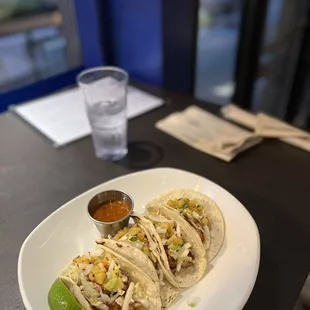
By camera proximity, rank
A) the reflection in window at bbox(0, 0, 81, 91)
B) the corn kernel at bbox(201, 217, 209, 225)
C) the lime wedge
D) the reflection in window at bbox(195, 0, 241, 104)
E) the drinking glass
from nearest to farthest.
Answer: the lime wedge < the corn kernel at bbox(201, 217, 209, 225) < the drinking glass < the reflection in window at bbox(0, 0, 81, 91) < the reflection in window at bbox(195, 0, 241, 104)

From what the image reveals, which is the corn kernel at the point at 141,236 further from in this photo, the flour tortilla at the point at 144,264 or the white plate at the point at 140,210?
the white plate at the point at 140,210

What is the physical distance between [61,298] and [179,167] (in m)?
0.62

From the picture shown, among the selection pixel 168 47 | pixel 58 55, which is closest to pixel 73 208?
pixel 168 47

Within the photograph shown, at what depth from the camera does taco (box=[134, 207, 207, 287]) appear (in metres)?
0.87

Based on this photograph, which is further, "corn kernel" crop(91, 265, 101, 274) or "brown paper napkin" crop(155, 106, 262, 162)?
"brown paper napkin" crop(155, 106, 262, 162)

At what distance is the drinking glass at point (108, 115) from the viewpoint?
1.29 meters

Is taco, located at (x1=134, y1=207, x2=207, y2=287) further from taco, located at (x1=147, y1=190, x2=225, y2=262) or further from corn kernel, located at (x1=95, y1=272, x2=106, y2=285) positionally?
corn kernel, located at (x1=95, y1=272, x2=106, y2=285)

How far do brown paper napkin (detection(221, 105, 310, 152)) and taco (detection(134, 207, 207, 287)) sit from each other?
0.59 meters

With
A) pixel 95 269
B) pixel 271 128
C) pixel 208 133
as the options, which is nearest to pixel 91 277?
pixel 95 269

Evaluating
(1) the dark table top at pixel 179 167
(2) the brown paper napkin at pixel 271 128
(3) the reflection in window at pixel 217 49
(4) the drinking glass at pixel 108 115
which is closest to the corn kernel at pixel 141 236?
(1) the dark table top at pixel 179 167

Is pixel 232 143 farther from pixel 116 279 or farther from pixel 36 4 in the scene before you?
pixel 36 4

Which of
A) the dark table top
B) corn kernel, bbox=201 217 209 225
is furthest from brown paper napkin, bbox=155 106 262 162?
corn kernel, bbox=201 217 209 225

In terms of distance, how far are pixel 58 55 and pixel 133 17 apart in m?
0.58

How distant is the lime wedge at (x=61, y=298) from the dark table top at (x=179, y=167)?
0.35ft
